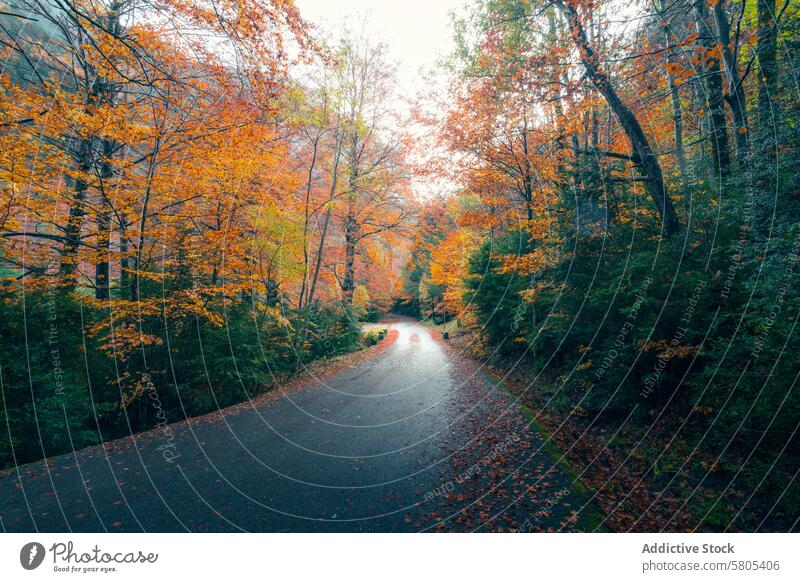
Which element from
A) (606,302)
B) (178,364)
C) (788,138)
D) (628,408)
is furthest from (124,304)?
(788,138)

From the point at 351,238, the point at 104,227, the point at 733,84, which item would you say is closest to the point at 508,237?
the point at 733,84

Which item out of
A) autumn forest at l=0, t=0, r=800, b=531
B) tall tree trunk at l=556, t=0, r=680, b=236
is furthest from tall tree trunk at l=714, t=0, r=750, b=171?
tall tree trunk at l=556, t=0, r=680, b=236

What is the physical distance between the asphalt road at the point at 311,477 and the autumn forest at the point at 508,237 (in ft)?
0.73

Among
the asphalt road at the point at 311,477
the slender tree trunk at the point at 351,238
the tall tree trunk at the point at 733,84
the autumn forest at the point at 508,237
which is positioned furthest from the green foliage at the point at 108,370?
the tall tree trunk at the point at 733,84

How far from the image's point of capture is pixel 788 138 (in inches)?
153

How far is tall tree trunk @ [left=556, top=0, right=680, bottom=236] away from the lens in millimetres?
6101

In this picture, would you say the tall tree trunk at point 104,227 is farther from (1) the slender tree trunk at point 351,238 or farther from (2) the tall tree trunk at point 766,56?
(2) the tall tree trunk at point 766,56

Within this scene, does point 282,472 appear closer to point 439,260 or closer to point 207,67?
point 207,67

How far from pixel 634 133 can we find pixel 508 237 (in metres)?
5.60

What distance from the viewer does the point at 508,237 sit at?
12.2 m

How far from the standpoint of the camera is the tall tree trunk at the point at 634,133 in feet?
20.0

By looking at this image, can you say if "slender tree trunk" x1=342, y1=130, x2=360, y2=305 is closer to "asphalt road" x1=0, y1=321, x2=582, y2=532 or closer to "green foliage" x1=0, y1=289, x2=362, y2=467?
"green foliage" x1=0, y1=289, x2=362, y2=467

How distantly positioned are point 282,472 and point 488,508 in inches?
131

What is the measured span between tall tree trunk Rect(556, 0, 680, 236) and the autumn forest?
67 mm
